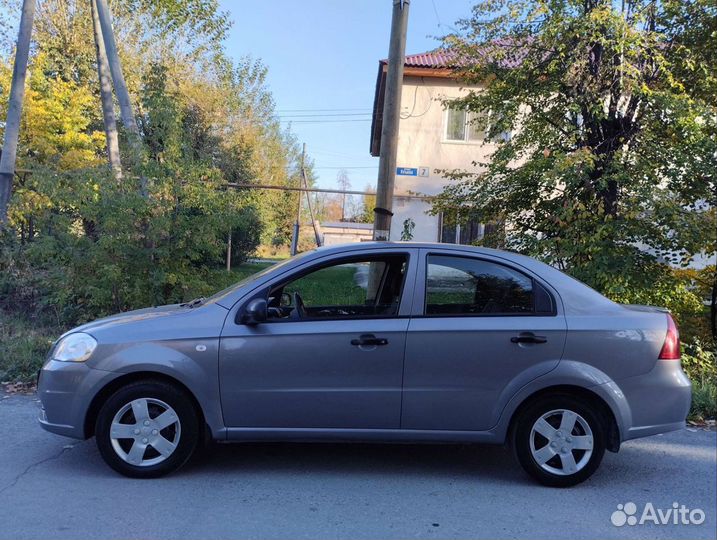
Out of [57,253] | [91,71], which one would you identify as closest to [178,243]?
[57,253]

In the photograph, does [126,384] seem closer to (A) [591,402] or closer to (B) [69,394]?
(B) [69,394]

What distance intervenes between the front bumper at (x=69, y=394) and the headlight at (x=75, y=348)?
0.14 ft

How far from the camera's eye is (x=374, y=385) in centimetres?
370

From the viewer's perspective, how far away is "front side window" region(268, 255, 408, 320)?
399 cm

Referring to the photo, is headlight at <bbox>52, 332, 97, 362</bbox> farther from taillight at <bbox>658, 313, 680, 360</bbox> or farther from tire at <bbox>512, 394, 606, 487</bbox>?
taillight at <bbox>658, 313, 680, 360</bbox>

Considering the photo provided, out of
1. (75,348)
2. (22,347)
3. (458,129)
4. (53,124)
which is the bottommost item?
(22,347)

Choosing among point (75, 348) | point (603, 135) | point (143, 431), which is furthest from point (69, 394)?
point (603, 135)

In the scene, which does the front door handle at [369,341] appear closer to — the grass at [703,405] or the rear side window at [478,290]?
the rear side window at [478,290]

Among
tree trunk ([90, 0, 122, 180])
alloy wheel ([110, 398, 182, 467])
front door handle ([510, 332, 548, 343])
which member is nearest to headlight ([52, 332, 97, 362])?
alloy wheel ([110, 398, 182, 467])

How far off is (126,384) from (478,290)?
254cm

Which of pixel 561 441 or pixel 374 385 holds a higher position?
pixel 374 385

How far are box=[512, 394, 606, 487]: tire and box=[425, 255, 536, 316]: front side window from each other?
681 mm

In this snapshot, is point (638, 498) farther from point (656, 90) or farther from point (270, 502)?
point (656, 90)

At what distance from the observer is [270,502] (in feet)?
11.3
